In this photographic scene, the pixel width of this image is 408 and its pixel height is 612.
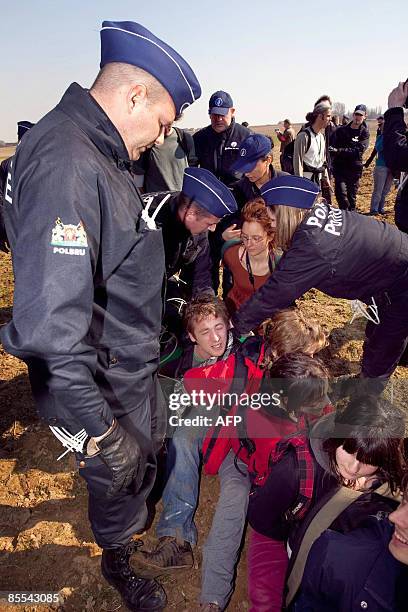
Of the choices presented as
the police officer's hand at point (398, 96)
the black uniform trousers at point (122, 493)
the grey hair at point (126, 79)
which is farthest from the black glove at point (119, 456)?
the police officer's hand at point (398, 96)

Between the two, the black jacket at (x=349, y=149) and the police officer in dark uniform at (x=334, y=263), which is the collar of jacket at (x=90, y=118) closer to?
the police officer in dark uniform at (x=334, y=263)

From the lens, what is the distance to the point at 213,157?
562 centimetres

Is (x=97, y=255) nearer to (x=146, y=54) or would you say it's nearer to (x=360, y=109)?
(x=146, y=54)

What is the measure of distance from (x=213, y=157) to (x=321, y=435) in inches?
175

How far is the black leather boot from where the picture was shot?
99.4 inches

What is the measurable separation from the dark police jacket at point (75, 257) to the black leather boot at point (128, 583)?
1.25 m

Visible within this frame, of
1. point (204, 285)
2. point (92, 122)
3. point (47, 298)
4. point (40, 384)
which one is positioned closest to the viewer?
point (47, 298)

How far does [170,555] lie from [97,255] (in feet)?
7.23

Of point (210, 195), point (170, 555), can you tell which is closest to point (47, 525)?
point (170, 555)

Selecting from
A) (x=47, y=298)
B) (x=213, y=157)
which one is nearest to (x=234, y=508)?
(x=47, y=298)

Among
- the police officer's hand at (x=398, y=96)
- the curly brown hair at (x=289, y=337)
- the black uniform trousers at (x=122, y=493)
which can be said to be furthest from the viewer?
the police officer's hand at (x=398, y=96)

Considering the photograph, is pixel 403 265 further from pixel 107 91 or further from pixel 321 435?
pixel 107 91

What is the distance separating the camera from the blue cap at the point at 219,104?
214 inches

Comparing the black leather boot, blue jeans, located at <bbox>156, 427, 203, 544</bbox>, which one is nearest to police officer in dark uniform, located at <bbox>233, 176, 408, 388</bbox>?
blue jeans, located at <bbox>156, 427, 203, 544</bbox>
